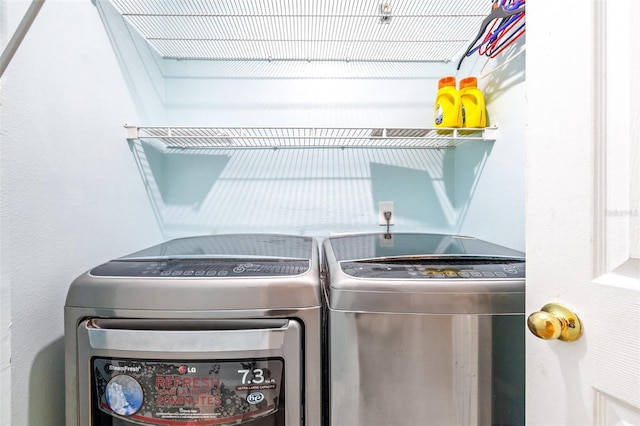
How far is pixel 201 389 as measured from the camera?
1.94ft

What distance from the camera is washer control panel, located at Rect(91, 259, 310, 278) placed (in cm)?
62

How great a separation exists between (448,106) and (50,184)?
4.17 ft

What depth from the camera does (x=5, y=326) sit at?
564 millimetres

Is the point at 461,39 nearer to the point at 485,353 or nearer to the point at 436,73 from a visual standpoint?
the point at 436,73

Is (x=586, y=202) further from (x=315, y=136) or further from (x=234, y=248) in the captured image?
(x=315, y=136)

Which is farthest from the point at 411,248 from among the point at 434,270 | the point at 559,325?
the point at 559,325

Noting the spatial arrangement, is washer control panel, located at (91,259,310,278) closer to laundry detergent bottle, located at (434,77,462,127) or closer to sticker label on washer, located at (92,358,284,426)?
sticker label on washer, located at (92,358,284,426)

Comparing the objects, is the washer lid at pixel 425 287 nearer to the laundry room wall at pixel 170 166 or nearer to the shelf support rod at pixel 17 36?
the laundry room wall at pixel 170 166

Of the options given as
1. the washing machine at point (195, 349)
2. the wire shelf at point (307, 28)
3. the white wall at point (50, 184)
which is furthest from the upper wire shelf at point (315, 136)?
the washing machine at point (195, 349)

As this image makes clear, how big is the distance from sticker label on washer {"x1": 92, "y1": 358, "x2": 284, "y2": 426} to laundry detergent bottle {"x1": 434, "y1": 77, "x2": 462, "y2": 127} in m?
1.00

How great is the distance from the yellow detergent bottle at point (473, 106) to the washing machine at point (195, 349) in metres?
0.91

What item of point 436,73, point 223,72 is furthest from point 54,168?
point 436,73

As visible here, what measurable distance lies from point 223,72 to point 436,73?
1017 millimetres

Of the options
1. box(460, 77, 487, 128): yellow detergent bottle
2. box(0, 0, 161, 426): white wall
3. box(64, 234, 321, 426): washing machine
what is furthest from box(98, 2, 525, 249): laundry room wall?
box(64, 234, 321, 426): washing machine
